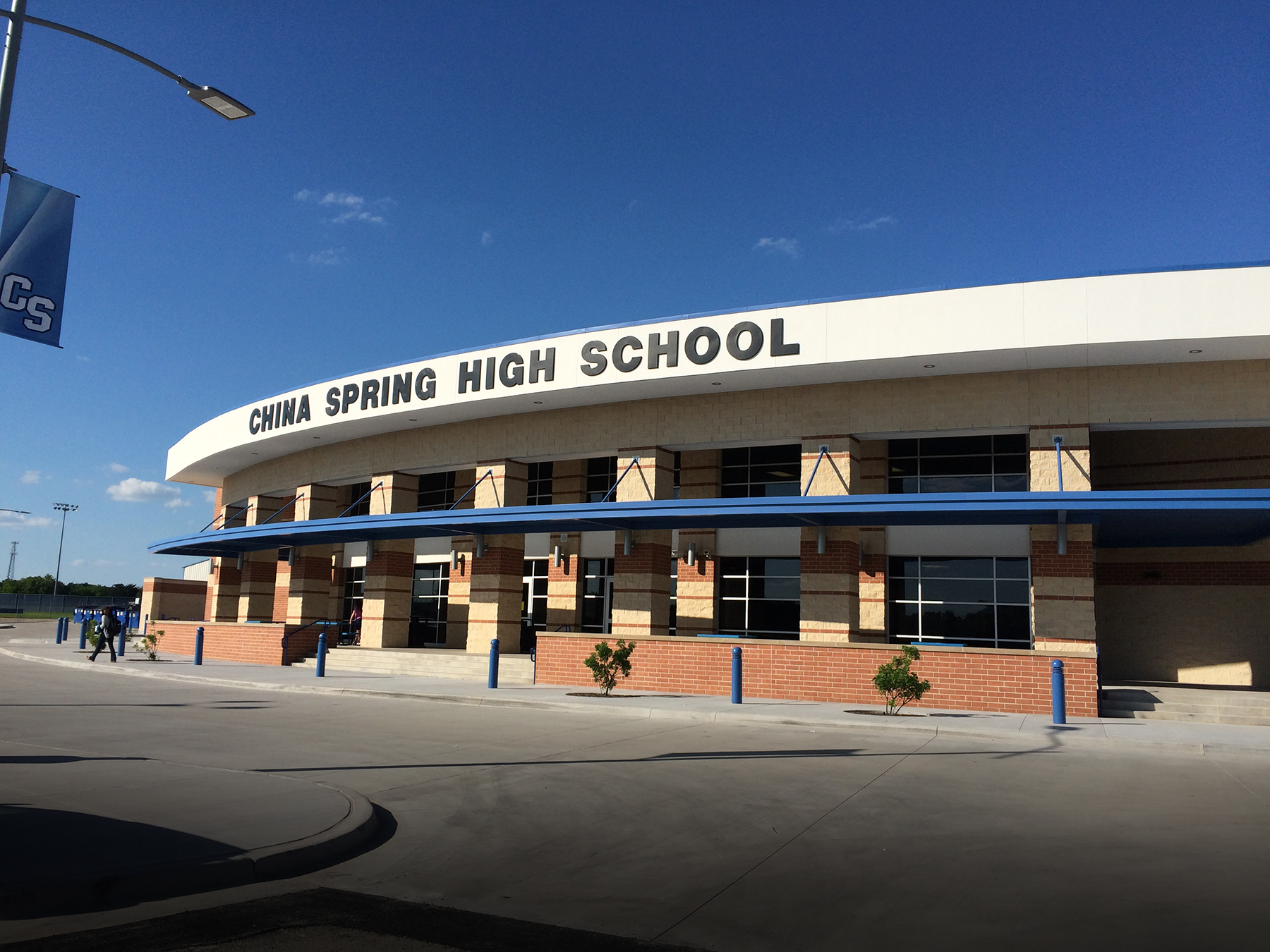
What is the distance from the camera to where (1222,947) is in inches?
211

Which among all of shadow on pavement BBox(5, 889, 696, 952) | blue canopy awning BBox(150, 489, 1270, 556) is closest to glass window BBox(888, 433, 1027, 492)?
blue canopy awning BBox(150, 489, 1270, 556)

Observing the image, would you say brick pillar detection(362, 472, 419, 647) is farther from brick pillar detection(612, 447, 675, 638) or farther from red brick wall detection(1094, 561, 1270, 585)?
red brick wall detection(1094, 561, 1270, 585)

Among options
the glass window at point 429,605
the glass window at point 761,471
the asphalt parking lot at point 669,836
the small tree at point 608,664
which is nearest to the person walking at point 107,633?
the glass window at point 429,605

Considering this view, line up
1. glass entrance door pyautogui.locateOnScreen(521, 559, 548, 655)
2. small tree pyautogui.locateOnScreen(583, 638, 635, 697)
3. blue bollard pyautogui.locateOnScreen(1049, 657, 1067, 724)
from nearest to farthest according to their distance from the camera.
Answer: blue bollard pyautogui.locateOnScreen(1049, 657, 1067, 724), small tree pyautogui.locateOnScreen(583, 638, 635, 697), glass entrance door pyautogui.locateOnScreen(521, 559, 548, 655)

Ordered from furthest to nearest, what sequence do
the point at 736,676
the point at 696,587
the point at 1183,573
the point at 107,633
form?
the point at 107,633 → the point at 696,587 → the point at 1183,573 → the point at 736,676

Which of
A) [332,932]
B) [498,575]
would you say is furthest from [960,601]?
[332,932]

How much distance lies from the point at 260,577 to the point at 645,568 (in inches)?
795

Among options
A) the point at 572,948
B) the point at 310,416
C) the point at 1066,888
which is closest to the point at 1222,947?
the point at 1066,888

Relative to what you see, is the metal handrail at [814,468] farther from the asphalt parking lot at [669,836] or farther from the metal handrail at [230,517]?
the metal handrail at [230,517]

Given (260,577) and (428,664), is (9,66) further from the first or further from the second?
(260,577)

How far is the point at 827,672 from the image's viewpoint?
2078 cm

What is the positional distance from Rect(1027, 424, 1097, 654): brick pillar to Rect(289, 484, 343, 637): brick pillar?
24774 mm

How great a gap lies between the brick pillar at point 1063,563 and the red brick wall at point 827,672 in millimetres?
1963

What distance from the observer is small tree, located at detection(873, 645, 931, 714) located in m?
17.9
